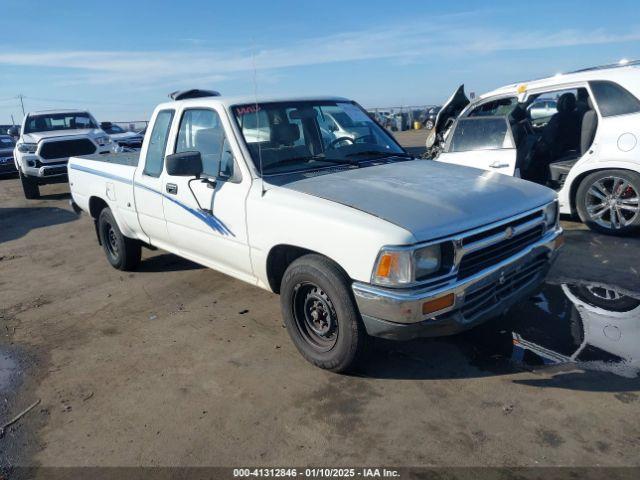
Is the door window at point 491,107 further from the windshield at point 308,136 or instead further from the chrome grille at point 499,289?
the chrome grille at point 499,289

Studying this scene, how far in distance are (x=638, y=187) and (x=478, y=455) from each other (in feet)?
14.3

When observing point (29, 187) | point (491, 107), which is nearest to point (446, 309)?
point (491, 107)

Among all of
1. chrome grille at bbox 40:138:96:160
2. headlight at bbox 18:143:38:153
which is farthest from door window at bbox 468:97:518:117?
headlight at bbox 18:143:38:153

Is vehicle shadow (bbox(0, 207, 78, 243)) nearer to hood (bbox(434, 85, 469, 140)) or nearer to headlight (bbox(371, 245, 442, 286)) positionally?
hood (bbox(434, 85, 469, 140))

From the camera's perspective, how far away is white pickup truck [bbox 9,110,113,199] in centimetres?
1215

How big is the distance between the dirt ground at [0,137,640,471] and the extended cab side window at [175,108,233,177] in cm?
137

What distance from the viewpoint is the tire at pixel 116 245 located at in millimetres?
5828

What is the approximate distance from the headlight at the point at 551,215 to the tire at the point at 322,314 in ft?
5.26

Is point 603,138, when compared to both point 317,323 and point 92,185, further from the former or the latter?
point 92,185

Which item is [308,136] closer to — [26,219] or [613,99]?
[613,99]

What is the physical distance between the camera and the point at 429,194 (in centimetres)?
333

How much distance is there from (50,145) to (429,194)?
1168cm

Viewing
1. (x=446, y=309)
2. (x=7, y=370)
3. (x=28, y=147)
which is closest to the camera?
(x=446, y=309)

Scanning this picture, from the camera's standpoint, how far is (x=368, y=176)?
3.78m
